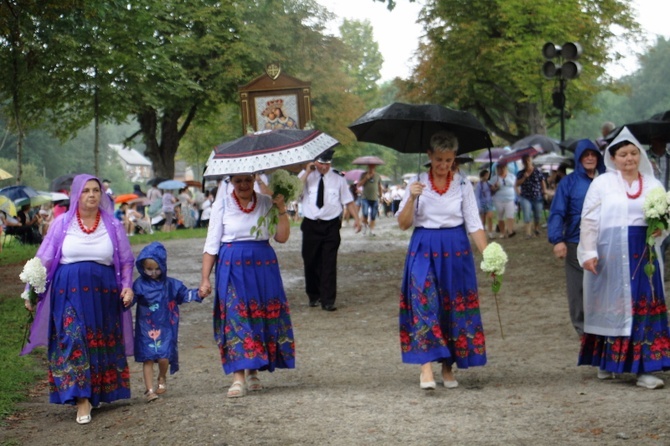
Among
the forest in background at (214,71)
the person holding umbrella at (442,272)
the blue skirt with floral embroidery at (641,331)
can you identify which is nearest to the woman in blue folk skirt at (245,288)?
the person holding umbrella at (442,272)

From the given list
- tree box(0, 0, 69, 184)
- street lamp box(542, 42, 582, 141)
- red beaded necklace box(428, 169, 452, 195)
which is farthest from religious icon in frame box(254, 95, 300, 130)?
red beaded necklace box(428, 169, 452, 195)

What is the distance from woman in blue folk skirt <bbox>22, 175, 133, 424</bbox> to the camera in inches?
288

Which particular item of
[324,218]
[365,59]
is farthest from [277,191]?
[365,59]

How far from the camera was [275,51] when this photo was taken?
4006 centimetres

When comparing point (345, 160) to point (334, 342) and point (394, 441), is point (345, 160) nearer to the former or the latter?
point (334, 342)

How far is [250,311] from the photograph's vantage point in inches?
305

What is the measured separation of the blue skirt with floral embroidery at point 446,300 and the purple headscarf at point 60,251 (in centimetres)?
219

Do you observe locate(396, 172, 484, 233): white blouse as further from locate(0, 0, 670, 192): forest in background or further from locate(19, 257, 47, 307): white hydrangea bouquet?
locate(0, 0, 670, 192): forest in background

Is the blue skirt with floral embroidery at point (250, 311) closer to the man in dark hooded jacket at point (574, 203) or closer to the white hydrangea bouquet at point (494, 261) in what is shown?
the white hydrangea bouquet at point (494, 261)

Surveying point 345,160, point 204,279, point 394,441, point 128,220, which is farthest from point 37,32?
point 345,160

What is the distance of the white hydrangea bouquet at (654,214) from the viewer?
24.4ft

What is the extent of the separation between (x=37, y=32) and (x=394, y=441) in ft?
58.8

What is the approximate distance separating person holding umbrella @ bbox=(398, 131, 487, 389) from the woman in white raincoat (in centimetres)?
95

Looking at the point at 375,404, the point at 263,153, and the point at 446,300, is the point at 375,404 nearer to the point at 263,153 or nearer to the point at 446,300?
the point at 446,300
